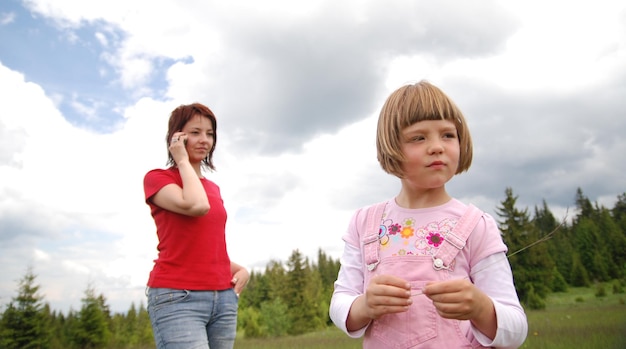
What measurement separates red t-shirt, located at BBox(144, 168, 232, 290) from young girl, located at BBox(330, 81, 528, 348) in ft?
4.26

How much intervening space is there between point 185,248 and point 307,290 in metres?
39.3

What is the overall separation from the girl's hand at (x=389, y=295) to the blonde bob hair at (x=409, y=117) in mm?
502

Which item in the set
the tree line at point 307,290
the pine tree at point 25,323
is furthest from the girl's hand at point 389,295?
the pine tree at point 25,323

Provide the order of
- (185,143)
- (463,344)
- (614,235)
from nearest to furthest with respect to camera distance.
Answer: (463,344)
(185,143)
(614,235)

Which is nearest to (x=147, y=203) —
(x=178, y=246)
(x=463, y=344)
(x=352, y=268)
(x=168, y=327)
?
(x=178, y=246)

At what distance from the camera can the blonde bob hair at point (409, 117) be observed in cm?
171

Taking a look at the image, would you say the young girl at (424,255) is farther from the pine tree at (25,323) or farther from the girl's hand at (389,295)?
the pine tree at (25,323)

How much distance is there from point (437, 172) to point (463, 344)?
61cm

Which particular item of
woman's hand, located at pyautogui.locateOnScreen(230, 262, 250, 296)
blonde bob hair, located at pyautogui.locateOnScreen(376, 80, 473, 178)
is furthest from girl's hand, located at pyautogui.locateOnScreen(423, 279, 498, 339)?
woman's hand, located at pyautogui.locateOnScreen(230, 262, 250, 296)

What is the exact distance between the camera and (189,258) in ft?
9.23

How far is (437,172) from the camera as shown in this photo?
1643 millimetres

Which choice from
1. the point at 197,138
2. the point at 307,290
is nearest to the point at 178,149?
the point at 197,138

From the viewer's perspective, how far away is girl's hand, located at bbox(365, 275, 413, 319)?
1371 mm

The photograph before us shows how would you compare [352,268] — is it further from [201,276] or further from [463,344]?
[201,276]
